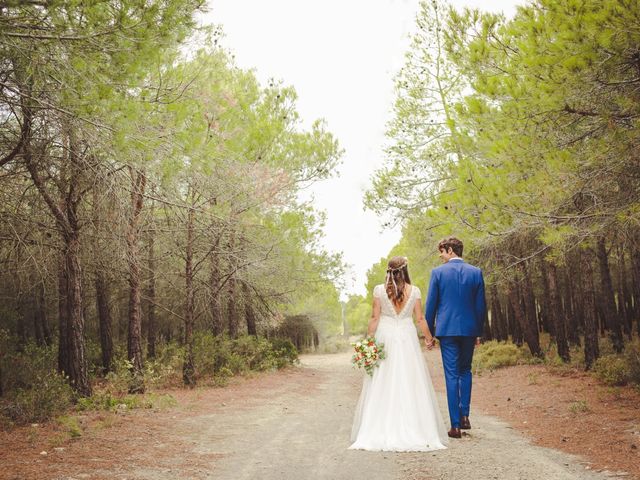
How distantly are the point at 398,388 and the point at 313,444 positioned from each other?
4.95 feet

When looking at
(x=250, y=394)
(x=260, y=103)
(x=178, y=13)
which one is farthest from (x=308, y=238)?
(x=178, y=13)

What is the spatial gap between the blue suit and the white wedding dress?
0.82ft

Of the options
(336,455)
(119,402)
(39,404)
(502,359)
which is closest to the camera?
(336,455)

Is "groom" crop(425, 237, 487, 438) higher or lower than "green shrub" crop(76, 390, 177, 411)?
higher

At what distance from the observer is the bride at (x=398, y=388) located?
629cm

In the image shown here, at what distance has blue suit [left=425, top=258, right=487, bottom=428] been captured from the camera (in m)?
6.42

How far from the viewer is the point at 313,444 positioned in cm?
733

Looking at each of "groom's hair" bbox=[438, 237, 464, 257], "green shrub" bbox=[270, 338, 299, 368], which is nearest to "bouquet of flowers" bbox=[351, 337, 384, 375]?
"groom's hair" bbox=[438, 237, 464, 257]

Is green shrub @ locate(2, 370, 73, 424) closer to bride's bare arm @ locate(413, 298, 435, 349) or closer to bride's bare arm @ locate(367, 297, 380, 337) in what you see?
bride's bare arm @ locate(367, 297, 380, 337)

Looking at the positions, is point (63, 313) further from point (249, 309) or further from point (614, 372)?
point (614, 372)

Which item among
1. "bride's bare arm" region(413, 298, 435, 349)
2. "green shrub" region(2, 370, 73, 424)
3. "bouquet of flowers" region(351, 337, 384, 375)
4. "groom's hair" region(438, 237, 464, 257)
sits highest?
"groom's hair" region(438, 237, 464, 257)

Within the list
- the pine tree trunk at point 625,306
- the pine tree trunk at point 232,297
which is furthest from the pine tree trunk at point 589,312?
the pine tree trunk at point 625,306

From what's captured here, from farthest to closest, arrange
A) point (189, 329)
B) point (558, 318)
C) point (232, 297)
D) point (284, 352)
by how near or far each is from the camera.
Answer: point (284, 352) < point (232, 297) < point (558, 318) < point (189, 329)

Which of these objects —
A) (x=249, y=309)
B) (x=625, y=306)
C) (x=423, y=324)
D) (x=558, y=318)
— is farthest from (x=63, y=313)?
(x=625, y=306)
